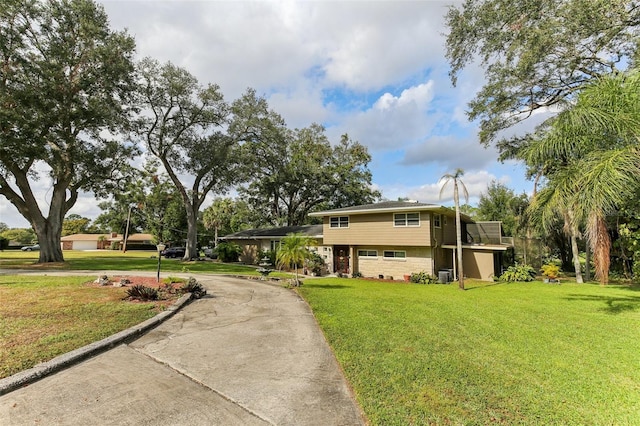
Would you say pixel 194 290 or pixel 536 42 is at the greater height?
pixel 536 42

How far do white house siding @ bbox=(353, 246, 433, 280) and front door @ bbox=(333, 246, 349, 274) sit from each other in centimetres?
93

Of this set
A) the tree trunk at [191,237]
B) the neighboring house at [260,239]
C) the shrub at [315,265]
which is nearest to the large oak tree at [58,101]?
the tree trunk at [191,237]

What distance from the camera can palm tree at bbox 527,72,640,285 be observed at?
17.5 feet

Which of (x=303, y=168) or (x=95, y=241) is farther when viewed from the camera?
(x=95, y=241)

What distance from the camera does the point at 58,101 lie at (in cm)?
2022

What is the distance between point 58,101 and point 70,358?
22921 mm

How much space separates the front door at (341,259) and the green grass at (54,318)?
13971mm

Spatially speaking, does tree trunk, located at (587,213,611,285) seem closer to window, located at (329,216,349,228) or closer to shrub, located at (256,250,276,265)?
window, located at (329,216,349,228)

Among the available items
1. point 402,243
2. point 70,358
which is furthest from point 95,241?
point 70,358

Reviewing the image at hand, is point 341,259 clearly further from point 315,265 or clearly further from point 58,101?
point 58,101

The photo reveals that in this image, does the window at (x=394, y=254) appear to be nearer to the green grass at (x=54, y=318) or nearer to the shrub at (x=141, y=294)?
the shrub at (x=141, y=294)

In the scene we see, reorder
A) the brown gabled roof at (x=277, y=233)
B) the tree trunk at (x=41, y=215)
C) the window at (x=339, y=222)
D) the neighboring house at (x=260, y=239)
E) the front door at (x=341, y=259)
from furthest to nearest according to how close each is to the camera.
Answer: the neighboring house at (x=260, y=239)
the brown gabled roof at (x=277, y=233)
the front door at (x=341, y=259)
the tree trunk at (x=41, y=215)
the window at (x=339, y=222)

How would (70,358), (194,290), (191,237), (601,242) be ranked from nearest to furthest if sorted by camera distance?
(70,358), (601,242), (194,290), (191,237)

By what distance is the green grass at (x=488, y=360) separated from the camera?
372 centimetres
